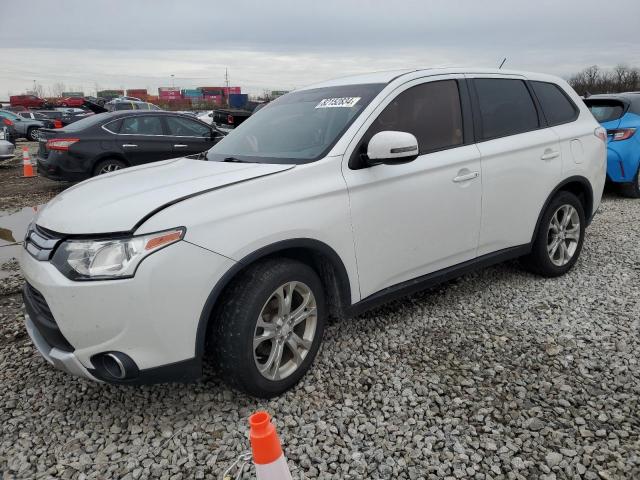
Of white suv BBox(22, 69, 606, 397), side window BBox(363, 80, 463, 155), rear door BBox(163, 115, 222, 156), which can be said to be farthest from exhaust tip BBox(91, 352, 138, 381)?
rear door BBox(163, 115, 222, 156)

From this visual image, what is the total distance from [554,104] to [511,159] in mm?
965

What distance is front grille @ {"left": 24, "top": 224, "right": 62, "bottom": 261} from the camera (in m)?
2.43

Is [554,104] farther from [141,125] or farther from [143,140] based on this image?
[141,125]

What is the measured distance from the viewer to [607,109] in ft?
25.3

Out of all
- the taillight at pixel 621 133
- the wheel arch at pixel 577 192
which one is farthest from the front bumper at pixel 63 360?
the taillight at pixel 621 133

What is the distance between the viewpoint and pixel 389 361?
3156 millimetres

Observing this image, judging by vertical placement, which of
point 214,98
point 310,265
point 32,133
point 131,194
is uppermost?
point 214,98

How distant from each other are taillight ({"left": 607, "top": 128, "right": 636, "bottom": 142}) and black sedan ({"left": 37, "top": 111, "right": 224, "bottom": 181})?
6011 millimetres

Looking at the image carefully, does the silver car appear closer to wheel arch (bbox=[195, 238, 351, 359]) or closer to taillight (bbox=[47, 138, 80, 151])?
taillight (bbox=[47, 138, 80, 151])

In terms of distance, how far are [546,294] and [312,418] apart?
2.45 meters

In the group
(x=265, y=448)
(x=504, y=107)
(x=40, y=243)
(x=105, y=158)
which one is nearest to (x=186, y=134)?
(x=105, y=158)

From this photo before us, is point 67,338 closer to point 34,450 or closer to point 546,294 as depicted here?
point 34,450

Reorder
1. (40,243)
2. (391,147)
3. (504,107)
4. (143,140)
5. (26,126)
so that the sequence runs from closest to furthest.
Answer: (40,243) < (391,147) < (504,107) < (143,140) < (26,126)

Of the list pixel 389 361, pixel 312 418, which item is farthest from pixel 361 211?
pixel 312 418
